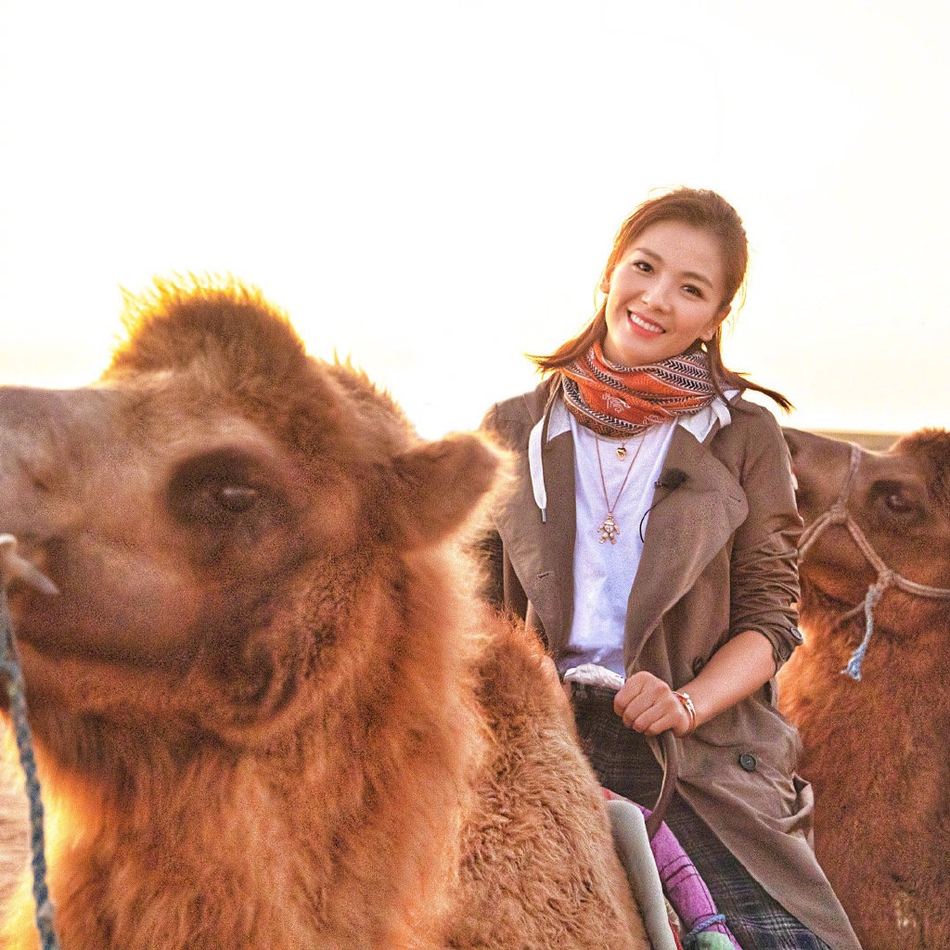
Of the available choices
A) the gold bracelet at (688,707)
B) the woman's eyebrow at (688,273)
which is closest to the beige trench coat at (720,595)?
the gold bracelet at (688,707)

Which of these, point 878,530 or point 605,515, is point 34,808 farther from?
point 878,530

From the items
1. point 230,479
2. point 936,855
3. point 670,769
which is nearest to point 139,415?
point 230,479

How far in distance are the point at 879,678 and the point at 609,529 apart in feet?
7.92

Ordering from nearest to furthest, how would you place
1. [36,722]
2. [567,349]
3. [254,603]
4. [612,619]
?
[36,722] → [254,603] → [612,619] → [567,349]

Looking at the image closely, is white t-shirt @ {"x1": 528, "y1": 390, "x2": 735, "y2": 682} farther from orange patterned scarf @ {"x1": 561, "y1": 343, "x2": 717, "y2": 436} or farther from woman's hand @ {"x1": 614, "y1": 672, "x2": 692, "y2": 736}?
woman's hand @ {"x1": 614, "y1": 672, "x2": 692, "y2": 736}

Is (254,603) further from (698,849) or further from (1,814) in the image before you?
(1,814)

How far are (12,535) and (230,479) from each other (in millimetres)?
410

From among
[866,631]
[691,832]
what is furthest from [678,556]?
[866,631]

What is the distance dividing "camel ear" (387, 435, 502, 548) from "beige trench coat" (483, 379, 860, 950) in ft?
3.00

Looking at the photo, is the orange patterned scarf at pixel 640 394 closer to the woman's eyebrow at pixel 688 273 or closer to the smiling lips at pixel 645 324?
the smiling lips at pixel 645 324

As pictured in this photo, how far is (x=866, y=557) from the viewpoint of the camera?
517 centimetres

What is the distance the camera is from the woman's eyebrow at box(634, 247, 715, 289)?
3318 mm

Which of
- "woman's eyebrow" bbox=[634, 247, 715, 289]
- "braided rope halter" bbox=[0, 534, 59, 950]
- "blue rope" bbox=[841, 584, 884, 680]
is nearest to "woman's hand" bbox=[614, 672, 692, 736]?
"woman's eyebrow" bbox=[634, 247, 715, 289]

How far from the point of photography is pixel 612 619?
3.12 m
